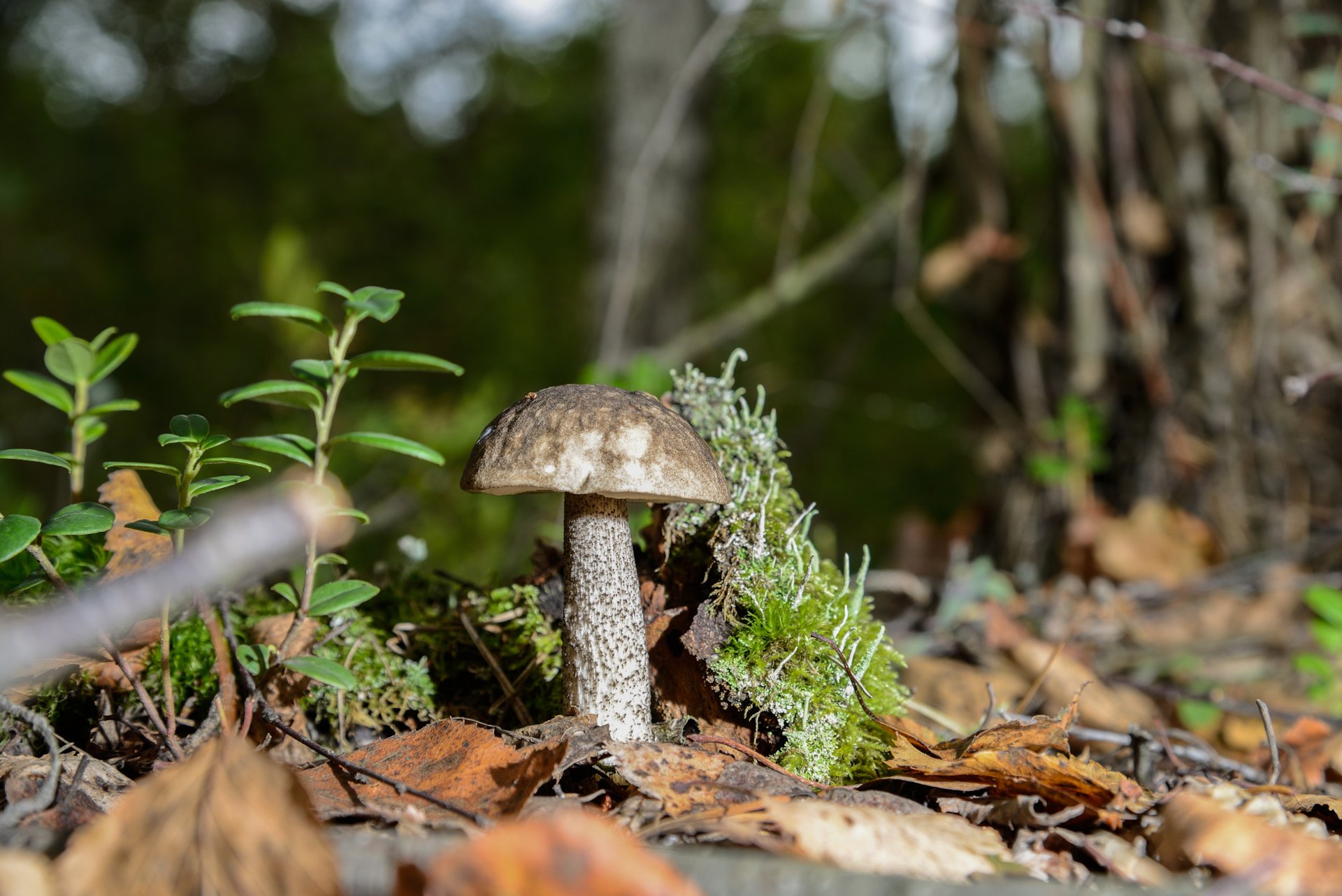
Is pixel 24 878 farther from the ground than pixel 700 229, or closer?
closer

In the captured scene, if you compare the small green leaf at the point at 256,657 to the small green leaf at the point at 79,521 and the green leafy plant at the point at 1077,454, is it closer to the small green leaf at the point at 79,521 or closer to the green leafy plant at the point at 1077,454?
the small green leaf at the point at 79,521

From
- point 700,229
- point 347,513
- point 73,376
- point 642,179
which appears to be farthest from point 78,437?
point 700,229

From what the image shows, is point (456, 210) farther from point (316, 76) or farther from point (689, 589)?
point (689, 589)

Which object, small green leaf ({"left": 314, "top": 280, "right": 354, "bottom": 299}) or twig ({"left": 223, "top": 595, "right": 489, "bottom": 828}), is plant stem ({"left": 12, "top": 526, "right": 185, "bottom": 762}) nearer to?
twig ({"left": 223, "top": 595, "right": 489, "bottom": 828})

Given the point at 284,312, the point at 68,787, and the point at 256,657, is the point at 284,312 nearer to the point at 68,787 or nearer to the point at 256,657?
the point at 256,657

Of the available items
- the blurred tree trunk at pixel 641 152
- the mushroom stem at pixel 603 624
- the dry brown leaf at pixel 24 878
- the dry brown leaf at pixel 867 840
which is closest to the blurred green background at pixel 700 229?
the blurred tree trunk at pixel 641 152

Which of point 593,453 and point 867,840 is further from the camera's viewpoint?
point 593,453
